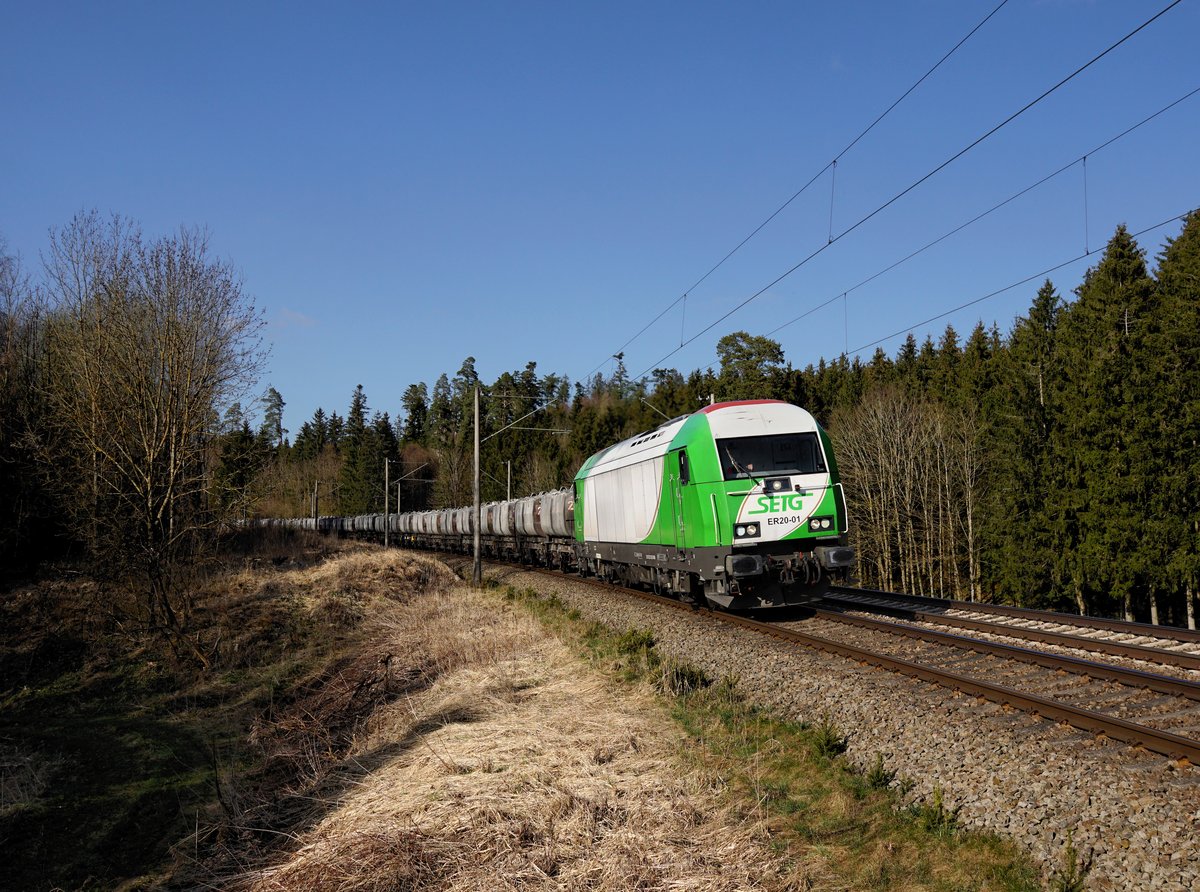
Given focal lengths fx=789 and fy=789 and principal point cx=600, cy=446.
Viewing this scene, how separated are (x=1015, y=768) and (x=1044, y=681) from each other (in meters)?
2.99

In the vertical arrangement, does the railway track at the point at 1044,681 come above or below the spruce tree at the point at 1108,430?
below

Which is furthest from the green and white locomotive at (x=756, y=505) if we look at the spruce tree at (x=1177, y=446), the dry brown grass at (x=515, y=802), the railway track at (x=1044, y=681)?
the spruce tree at (x=1177, y=446)

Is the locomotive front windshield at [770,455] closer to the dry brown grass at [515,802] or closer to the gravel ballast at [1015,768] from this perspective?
the gravel ballast at [1015,768]

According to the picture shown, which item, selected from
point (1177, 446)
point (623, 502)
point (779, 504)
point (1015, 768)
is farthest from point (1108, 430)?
point (1015, 768)

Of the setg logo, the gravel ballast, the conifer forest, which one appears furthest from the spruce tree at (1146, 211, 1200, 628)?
the gravel ballast

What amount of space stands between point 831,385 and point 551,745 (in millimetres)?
67673

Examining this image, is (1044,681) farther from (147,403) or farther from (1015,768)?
(147,403)

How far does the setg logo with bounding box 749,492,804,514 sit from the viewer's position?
1319 centimetres

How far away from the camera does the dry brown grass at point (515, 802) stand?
16.4 ft

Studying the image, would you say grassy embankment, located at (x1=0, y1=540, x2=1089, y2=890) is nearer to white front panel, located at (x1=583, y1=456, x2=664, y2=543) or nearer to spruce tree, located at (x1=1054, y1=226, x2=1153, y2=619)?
white front panel, located at (x1=583, y1=456, x2=664, y2=543)

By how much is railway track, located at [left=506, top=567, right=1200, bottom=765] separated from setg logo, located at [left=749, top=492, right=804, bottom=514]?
1.96 meters

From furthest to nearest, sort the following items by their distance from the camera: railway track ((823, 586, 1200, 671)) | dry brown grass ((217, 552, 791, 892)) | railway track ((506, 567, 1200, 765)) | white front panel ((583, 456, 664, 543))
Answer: white front panel ((583, 456, 664, 543)) → railway track ((823, 586, 1200, 671)) → railway track ((506, 567, 1200, 765)) → dry brown grass ((217, 552, 791, 892))

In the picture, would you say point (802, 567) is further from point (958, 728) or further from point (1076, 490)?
point (1076, 490)

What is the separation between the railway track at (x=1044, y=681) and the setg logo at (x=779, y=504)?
6.43 feet
